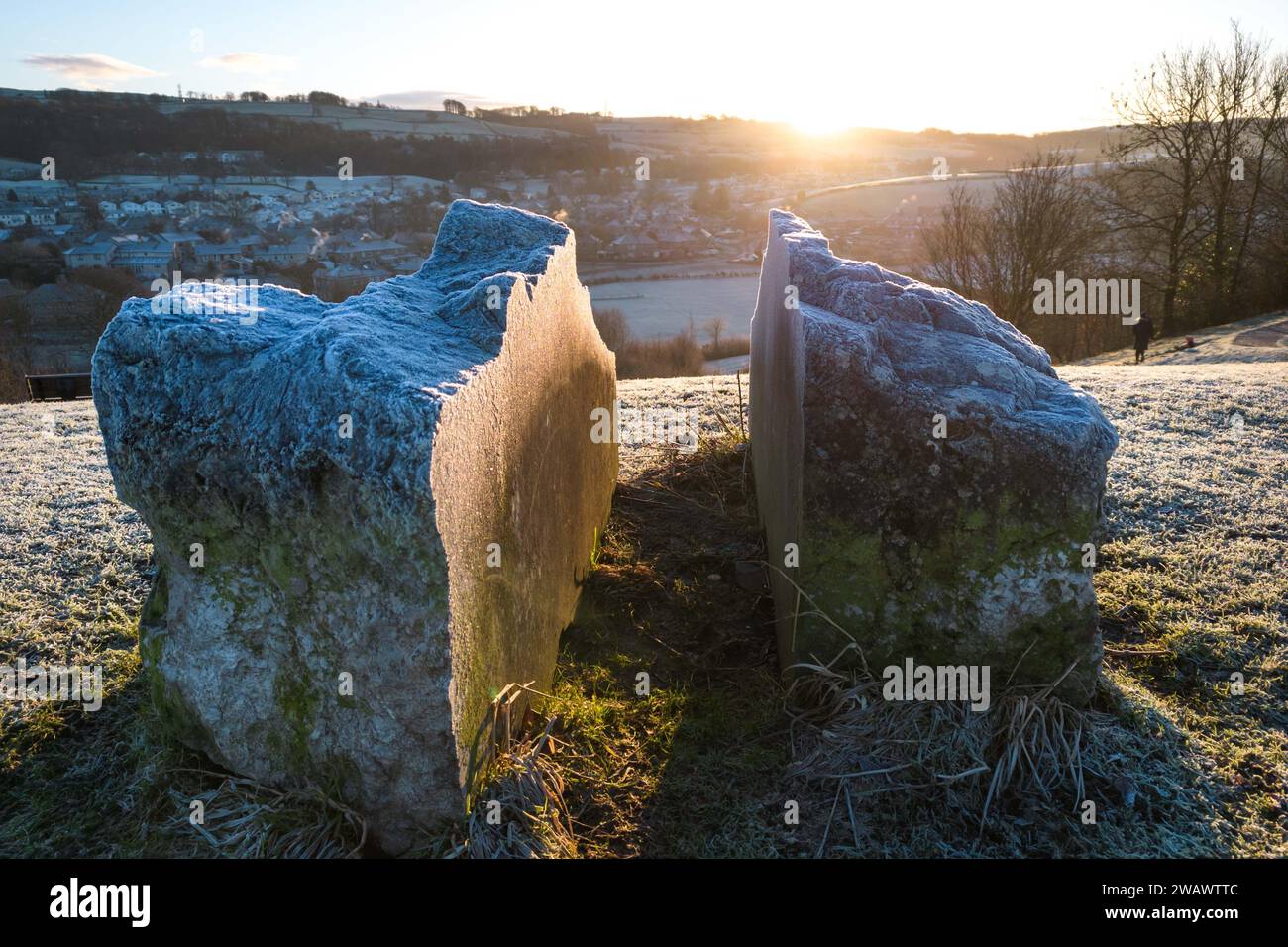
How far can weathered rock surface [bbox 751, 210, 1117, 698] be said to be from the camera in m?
3.51

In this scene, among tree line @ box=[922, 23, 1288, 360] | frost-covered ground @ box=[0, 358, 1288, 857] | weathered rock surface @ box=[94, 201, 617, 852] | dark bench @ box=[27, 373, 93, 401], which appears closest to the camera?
weathered rock surface @ box=[94, 201, 617, 852]

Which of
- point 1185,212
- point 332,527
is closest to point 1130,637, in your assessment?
point 332,527

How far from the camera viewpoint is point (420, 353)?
9.97 ft

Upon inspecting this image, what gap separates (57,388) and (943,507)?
12.1 metres

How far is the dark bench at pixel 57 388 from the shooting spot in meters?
11.2

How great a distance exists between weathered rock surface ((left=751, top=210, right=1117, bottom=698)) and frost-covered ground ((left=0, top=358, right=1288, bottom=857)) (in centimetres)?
61

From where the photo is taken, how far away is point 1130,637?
4453 millimetres

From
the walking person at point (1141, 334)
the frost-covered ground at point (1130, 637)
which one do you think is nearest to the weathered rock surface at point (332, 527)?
the frost-covered ground at point (1130, 637)

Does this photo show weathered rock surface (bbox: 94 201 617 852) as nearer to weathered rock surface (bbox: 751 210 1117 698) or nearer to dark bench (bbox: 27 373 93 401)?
weathered rock surface (bbox: 751 210 1117 698)

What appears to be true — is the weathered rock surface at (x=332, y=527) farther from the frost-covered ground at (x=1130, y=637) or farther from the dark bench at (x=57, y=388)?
the dark bench at (x=57, y=388)

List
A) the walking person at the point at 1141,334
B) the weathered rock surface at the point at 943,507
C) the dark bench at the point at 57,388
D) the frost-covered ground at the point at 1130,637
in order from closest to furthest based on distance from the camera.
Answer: the frost-covered ground at the point at 1130,637
the weathered rock surface at the point at 943,507
the dark bench at the point at 57,388
the walking person at the point at 1141,334

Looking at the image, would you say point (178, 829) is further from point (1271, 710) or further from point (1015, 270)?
point (1015, 270)

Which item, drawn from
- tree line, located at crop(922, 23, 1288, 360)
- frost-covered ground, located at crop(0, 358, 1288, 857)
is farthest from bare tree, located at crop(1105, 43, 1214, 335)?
frost-covered ground, located at crop(0, 358, 1288, 857)

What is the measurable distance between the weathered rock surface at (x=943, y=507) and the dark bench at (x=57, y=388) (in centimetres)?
1125
